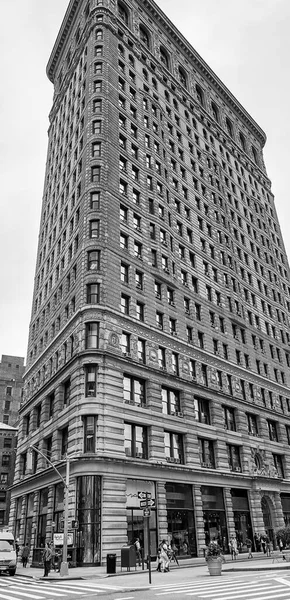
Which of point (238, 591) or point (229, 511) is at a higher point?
point (229, 511)

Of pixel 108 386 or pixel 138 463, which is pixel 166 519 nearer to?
pixel 138 463

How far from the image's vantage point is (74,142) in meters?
56.2

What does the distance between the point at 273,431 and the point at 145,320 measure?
2519cm

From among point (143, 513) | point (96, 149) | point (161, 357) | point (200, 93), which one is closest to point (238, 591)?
point (143, 513)

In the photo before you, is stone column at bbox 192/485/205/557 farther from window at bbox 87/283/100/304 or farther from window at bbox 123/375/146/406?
window at bbox 87/283/100/304

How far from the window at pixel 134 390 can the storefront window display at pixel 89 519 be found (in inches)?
277

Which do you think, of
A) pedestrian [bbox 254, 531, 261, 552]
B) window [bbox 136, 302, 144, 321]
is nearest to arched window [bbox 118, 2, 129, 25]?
window [bbox 136, 302, 144, 321]

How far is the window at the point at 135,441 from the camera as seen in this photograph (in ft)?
119

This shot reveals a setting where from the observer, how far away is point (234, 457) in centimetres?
4844

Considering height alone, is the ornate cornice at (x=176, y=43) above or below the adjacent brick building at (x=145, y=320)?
above

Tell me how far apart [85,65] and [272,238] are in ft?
133

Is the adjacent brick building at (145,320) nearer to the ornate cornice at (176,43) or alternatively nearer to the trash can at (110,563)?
the ornate cornice at (176,43)

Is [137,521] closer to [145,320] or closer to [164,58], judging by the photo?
[145,320]

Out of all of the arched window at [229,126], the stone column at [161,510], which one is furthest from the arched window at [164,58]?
the stone column at [161,510]
